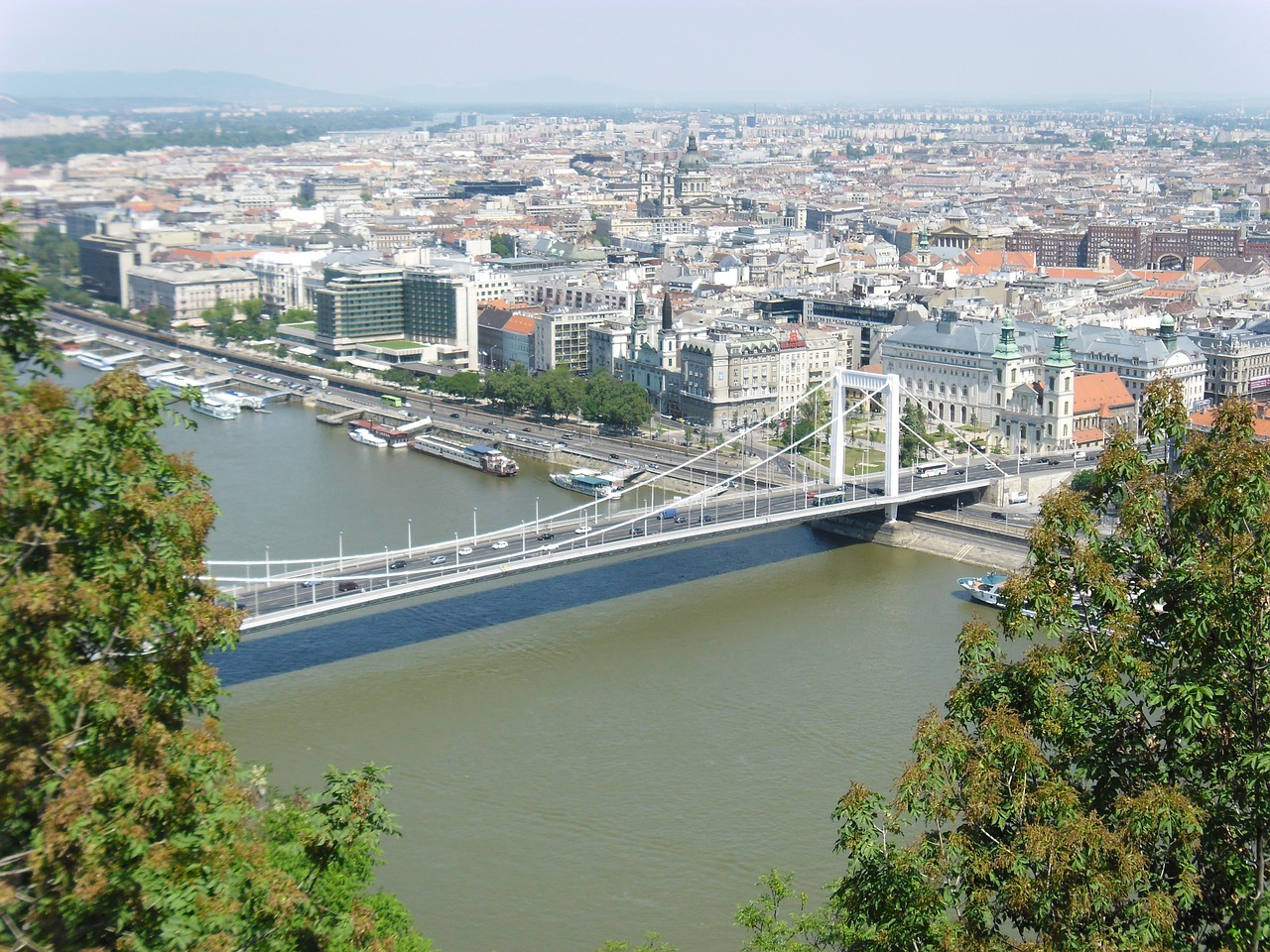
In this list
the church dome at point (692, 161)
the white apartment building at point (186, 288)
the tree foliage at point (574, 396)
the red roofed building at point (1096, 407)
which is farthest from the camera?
the church dome at point (692, 161)

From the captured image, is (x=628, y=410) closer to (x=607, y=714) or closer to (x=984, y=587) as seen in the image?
(x=984, y=587)

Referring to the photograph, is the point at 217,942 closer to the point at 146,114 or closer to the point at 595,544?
the point at 595,544

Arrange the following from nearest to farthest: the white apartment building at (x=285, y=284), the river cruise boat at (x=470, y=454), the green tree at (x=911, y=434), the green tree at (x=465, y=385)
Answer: the green tree at (x=911, y=434)
the river cruise boat at (x=470, y=454)
the green tree at (x=465, y=385)
the white apartment building at (x=285, y=284)

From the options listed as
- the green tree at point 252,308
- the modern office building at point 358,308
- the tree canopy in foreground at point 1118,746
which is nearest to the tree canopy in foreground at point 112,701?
the tree canopy in foreground at point 1118,746

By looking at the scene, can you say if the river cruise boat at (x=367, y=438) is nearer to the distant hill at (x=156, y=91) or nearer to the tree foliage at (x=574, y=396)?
the tree foliage at (x=574, y=396)

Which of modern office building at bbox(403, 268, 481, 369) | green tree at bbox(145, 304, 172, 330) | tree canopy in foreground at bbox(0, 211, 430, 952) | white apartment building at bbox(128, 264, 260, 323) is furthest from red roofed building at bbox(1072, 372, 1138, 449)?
white apartment building at bbox(128, 264, 260, 323)
